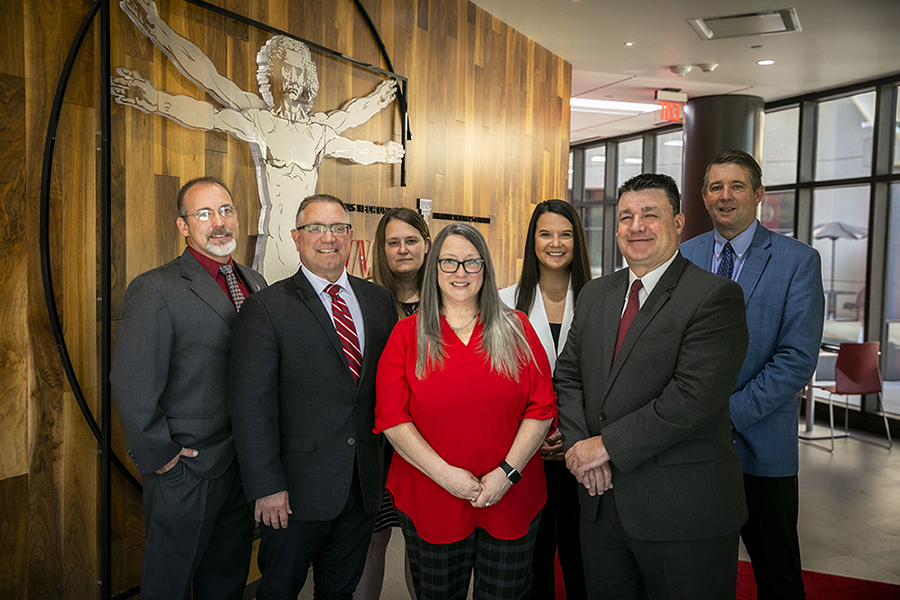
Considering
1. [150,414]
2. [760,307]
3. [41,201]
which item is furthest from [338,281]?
[760,307]

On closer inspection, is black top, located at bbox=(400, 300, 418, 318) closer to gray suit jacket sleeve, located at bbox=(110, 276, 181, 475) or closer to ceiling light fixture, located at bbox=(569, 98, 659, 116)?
gray suit jacket sleeve, located at bbox=(110, 276, 181, 475)

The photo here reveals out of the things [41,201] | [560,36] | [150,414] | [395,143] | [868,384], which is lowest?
[868,384]

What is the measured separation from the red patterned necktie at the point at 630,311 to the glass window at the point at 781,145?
702cm

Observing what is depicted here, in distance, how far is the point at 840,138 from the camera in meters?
7.37

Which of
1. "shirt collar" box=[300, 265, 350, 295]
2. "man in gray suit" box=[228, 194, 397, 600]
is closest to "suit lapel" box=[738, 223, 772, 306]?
"man in gray suit" box=[228, 194, 397, 600]

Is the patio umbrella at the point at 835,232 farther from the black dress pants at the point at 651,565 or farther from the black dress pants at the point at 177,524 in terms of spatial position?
the black dress pants at the point at 177,524

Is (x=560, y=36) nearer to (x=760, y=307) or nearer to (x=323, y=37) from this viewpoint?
(x=323, y=37)

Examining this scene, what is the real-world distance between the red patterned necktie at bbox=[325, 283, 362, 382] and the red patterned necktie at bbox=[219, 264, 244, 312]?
17.2 inches

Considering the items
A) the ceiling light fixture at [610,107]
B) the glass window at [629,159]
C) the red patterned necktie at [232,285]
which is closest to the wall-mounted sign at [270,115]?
the red patterned necktie at [232,285]

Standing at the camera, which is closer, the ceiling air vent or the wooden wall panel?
the wooden wall panel

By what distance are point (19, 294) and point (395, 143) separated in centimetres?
233

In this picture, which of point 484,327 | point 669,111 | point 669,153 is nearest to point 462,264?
point 484,327

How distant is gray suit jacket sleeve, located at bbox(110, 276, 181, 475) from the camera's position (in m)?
2.14

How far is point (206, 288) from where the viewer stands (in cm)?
235
